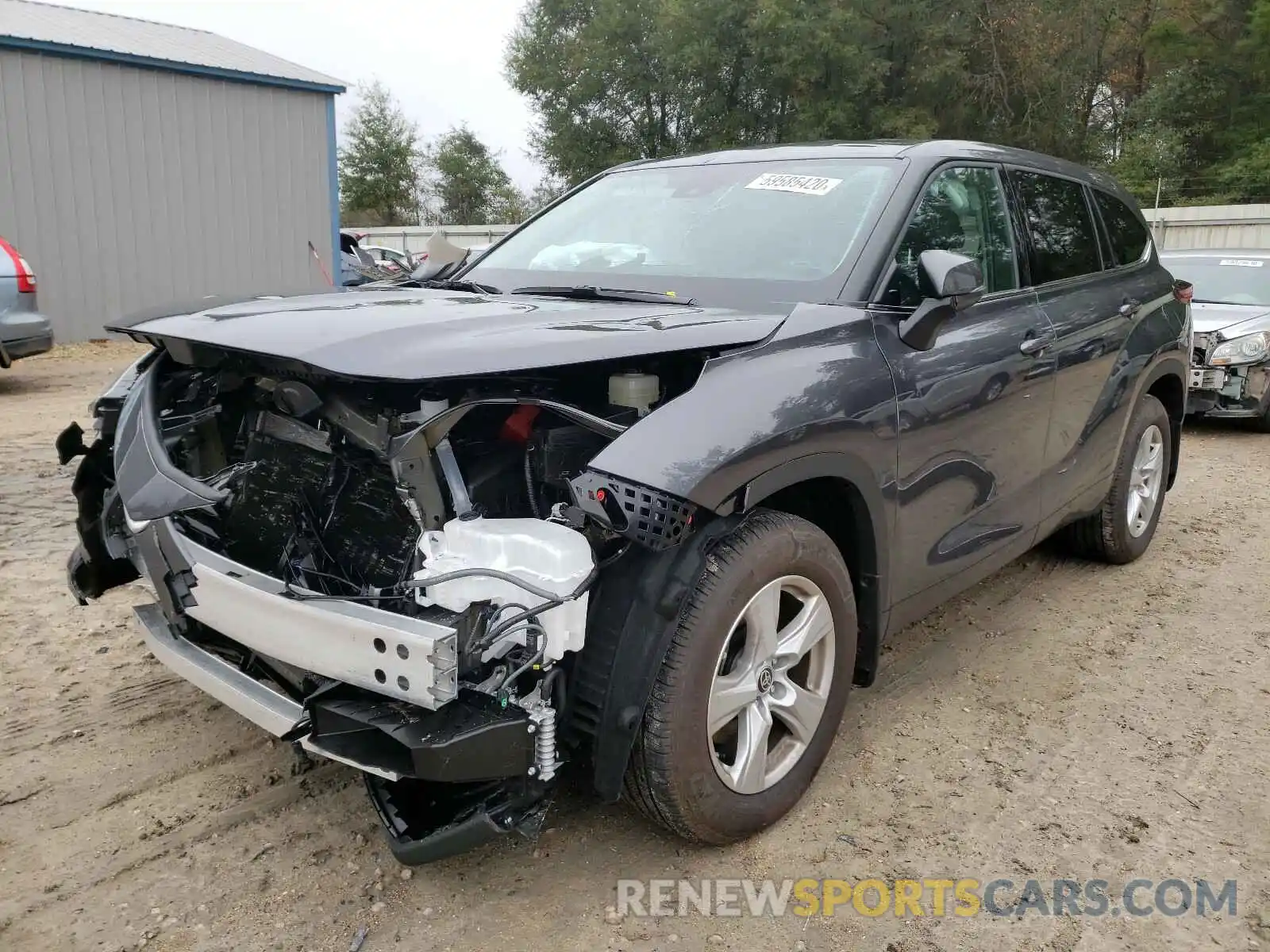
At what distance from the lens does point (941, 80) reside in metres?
26.3

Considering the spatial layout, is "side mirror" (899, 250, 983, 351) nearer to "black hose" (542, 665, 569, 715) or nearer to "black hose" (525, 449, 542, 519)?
"black hose" (525, 449, 542, 519)

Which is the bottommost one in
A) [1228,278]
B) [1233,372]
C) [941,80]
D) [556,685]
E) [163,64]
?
[556,685]

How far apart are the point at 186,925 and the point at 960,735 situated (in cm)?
232

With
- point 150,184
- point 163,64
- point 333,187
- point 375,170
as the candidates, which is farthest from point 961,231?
point 375,170

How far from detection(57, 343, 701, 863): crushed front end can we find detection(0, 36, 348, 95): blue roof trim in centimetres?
1181

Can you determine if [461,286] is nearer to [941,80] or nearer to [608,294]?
[608,294]

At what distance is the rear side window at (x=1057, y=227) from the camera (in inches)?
150

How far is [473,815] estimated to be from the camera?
216 centimetres

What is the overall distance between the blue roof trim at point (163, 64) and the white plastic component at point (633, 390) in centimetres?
1287

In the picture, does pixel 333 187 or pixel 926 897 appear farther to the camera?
pixel 333 187

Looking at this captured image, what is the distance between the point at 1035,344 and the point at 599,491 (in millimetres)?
2103

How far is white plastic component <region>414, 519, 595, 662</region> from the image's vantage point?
2.13m

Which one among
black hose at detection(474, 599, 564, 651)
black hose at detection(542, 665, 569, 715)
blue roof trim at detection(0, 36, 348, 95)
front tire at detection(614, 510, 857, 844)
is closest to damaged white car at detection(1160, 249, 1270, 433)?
front tire at detection(614, 510, 857, 844)

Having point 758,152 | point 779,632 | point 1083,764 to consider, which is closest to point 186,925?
point 779,632
